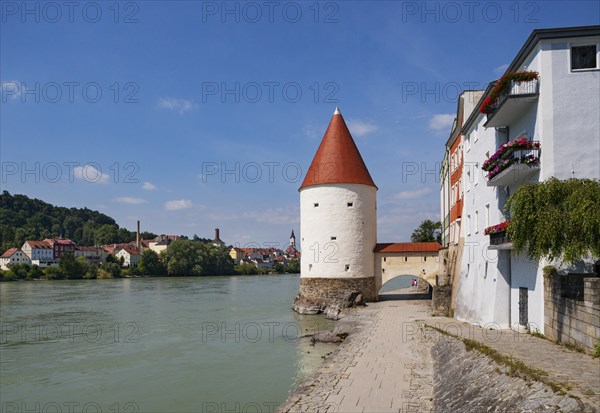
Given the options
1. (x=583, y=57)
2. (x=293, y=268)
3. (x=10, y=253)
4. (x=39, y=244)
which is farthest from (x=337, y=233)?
(x=39, y=244)

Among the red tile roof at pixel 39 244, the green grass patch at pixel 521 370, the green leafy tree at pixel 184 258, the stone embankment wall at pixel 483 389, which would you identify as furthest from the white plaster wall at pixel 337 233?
the red tile roof at pixel 39 244

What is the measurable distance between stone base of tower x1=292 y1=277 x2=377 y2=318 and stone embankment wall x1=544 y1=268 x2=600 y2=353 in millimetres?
17476

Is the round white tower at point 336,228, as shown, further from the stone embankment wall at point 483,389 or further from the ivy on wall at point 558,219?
the ivy on wall at point 558,219

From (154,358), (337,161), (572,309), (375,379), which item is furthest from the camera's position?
(337,161)

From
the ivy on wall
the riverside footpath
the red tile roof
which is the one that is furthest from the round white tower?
the red tile roof

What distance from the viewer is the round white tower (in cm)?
3028

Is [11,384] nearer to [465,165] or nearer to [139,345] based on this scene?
[139,345]

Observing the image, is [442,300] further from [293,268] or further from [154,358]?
[293,268]

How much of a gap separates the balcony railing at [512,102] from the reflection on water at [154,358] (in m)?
9.28

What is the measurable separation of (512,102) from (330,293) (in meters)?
19.0

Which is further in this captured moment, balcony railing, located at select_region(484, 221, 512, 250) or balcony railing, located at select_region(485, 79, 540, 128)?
balcony railing, located at select_region(484, 221, 512, 250)

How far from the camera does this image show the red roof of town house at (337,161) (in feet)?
102

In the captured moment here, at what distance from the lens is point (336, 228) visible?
100 ft

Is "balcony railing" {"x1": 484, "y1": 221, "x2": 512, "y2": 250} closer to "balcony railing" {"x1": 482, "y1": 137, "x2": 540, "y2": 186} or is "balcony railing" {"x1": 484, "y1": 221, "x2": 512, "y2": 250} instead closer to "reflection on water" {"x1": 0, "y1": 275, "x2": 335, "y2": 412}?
"balcony railing" {"x1": 482, "y1": 137, "x2": 540, "y2": 186}
